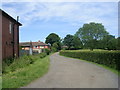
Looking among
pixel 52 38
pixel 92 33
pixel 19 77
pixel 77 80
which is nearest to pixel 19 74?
pixel 19 77

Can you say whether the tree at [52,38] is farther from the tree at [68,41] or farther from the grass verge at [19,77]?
the grass verge at [19,77]

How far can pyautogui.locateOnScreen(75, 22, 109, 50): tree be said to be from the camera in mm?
65044

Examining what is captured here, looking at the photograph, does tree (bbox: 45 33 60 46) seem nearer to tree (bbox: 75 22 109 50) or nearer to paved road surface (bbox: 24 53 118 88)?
tree (bbox: 75 22 109 50)

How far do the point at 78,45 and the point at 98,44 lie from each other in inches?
492

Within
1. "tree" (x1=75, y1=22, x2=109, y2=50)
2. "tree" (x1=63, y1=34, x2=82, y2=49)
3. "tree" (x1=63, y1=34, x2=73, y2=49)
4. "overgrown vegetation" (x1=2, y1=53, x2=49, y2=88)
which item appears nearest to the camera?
"overgrown vegetation" (x1=2, y1=53, x2=49, y2=88)

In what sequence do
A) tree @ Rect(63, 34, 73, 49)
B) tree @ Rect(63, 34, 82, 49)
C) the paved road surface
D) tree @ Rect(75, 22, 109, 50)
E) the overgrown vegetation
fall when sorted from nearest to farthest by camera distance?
the paved road surface
the overgrown vegetation
tree @ Rect(75, 22, 109, 50)
tree @ Rect(63, 34, 82, 49)
tree @ Rect(63, 34, 73, 49)

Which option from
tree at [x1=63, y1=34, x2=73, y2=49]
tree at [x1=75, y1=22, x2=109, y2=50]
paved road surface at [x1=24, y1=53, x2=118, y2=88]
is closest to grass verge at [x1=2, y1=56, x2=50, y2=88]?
paved road surface at [x1=24, y1=53, x2=118, y2=88]

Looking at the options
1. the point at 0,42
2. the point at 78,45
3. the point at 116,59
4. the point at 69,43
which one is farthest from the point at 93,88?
the point at 69,43

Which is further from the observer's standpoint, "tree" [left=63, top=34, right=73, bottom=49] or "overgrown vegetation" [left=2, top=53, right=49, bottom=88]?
"tree" [left=63, top=34, right=73, bottom=49]

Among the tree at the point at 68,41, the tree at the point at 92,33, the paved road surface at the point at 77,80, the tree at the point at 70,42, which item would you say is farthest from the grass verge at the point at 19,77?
the tree at the point at 68,41

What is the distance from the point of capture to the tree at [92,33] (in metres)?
65.0

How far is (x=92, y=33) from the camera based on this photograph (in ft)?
217

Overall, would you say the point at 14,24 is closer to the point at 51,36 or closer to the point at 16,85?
the point at 16,85

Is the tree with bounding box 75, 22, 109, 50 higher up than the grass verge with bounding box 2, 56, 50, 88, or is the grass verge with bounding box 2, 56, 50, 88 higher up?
the tree with bounding box 75, 22, 109, 50
